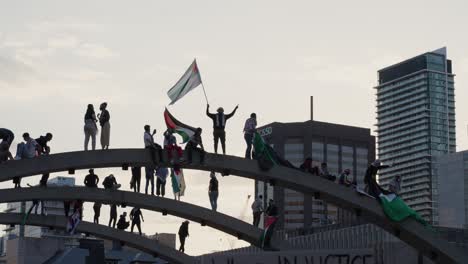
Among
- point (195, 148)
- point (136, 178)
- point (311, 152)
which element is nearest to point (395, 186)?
point (195, 148)

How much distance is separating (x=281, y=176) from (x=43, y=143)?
6.30 metres

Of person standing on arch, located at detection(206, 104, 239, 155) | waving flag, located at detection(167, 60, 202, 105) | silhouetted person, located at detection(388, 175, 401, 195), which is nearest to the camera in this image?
person standing on arch, located at detection(206, 104, 239, 155)

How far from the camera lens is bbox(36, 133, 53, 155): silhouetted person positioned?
26469 mm

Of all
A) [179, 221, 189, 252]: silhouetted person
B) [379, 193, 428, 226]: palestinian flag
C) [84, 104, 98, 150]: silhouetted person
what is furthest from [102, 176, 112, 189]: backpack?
[379, 193, 428, 226]: palestinian flag

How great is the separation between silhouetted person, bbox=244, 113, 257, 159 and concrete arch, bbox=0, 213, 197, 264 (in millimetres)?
11484

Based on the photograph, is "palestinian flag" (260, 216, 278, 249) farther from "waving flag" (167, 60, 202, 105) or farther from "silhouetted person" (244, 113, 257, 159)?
"waving flag" (167, 60, 202, 105)

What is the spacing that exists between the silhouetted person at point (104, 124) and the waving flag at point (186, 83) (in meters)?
2.08

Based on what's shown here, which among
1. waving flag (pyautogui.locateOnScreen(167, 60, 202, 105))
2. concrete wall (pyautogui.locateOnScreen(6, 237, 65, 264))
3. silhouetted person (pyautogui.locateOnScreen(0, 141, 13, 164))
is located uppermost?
waving flag (pyautogui.locateOnScreen(167, 60, 202, 105))

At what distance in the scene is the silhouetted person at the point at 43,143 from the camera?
86.8 ft

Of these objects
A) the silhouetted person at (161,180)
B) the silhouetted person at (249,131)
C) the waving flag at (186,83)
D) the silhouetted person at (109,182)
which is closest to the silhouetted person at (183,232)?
the silhouetted person at (161,180)

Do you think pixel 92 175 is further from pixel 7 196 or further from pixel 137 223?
pixel 137 223

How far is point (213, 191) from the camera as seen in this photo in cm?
3306

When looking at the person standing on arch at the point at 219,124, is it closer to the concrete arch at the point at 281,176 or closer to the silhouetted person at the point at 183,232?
the concrete arch at the point at 281,176

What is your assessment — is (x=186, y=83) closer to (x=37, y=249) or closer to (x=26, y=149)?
(x=26, y=149)
